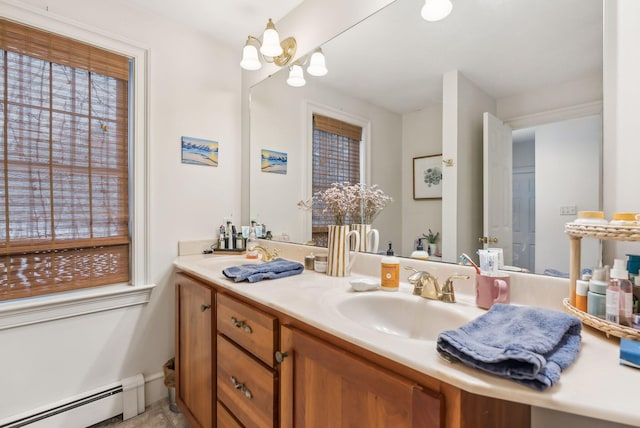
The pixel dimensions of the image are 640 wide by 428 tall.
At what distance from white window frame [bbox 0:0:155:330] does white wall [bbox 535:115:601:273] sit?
1.88m

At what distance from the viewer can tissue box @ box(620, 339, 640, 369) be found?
54cm

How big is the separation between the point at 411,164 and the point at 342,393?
91cm

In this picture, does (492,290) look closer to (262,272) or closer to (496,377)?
(496,377)

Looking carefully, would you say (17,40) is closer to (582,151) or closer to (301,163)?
(301,163)

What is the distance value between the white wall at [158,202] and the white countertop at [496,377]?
1086 mm

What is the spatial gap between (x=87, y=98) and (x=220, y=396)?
1.63 meters

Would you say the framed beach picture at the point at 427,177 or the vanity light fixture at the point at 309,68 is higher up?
the vanity light fixture at the point at 309,68

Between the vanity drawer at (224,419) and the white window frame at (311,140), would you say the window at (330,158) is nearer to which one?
the white window frame at (311,140)

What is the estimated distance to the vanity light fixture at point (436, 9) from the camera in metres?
1.11

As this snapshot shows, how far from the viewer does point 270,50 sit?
162 centimetres

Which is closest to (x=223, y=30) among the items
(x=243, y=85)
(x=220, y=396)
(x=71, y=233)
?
(x=243, y=85)

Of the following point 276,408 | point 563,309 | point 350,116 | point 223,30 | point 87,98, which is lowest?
point 276,408

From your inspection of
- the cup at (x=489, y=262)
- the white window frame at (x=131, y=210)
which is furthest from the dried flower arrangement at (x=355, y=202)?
the white window frame at (x=131, y=210)

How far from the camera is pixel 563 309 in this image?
0.84 m
